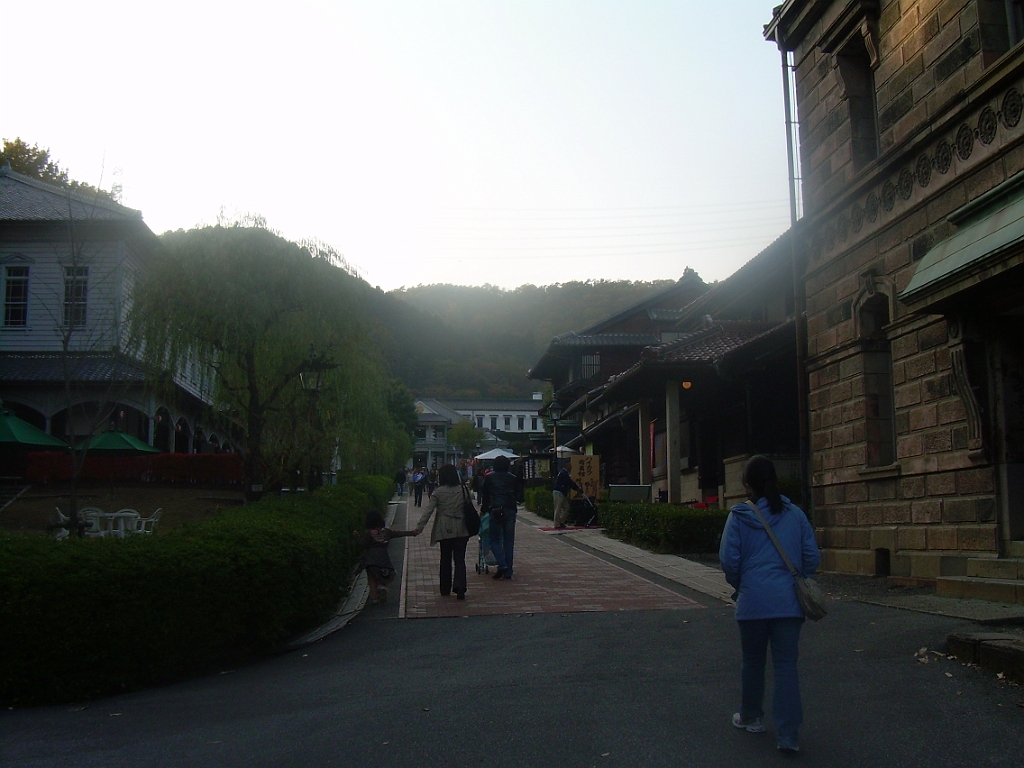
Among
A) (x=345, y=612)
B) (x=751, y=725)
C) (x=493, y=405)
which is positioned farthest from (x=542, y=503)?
(x=493, y=405)

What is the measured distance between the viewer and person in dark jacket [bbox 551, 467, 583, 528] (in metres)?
22.3

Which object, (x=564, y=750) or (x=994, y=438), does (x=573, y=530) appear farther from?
(x=564, y=750)

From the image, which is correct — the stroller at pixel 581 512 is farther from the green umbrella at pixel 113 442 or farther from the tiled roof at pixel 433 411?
the tiled roof at pixel 433 411

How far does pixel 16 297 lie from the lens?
→ 100 ft

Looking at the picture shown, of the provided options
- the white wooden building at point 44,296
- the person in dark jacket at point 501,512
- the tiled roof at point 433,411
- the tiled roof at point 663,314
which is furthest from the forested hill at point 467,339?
the person in dark jacket at point 501,512

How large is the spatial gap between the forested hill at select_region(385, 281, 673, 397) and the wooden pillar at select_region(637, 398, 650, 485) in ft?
198

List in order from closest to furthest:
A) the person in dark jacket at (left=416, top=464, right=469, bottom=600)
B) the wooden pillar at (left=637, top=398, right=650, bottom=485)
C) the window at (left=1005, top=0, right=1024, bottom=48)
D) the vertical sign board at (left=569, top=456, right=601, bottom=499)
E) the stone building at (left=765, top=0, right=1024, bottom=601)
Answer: the stone building at (left=765, top=0, right=1024, bottom=601), the window at (left=1005, top=0, right=1024, bottom=48), the person in dark jacket at (left=416, top=464, right=469, bottom=600), the wooden pillar at (left=637, top=398, right=650, bottom=485), the vertical sign board at (left=569, top=456, right=601, bottom=499)

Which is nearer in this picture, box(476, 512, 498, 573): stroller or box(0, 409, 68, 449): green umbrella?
box(476, 512, 498, 573): stroller

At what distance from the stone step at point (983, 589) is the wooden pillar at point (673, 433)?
33.8 ft

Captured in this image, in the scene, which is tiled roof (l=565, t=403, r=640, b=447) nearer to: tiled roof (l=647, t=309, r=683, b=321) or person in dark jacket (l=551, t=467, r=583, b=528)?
person in dark jacket (l=551, t=467, r=583, b=528)

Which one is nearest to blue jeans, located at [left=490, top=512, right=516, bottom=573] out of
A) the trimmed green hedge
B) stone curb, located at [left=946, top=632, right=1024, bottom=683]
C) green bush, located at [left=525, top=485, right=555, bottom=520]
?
the trimmed green hedge

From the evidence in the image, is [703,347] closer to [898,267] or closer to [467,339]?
[898,267]

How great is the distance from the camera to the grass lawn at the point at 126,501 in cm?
2495

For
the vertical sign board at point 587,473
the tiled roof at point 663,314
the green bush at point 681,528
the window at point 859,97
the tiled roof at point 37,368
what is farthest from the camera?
the tiled roof at point 663,314
